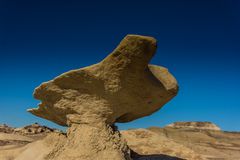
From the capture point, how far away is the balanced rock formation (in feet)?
26.9

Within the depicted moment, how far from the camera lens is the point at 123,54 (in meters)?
7.78

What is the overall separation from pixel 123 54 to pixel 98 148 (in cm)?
302

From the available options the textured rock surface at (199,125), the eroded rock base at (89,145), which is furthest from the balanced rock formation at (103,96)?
the textured rock surface at (199,125)

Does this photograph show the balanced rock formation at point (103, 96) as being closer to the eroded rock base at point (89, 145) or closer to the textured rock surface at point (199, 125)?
the eroded rock base at point (89, 145)

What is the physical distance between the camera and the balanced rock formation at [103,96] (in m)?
8.20

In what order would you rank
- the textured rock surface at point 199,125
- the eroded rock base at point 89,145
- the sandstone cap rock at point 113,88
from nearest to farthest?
the sandstone cap rock at point 113,88, the eroded rock base at point 89,145, the textured rock surface at point 199,125

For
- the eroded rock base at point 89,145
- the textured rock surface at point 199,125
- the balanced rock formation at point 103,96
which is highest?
the textured rock surface at point 199,125

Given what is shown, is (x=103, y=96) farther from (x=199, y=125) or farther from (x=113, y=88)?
(x=199, y=125)

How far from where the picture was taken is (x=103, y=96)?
9.03 metres

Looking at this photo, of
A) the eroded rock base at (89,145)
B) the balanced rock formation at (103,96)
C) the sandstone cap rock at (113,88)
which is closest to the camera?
the sandstone cap rock at (113,88)

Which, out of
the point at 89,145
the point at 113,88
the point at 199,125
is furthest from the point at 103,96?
the point at 199,125

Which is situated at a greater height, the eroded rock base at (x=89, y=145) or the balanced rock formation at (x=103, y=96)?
the balanced rock formation at (x=103, y=96)

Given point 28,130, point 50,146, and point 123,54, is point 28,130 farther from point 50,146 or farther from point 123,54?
point 123,54

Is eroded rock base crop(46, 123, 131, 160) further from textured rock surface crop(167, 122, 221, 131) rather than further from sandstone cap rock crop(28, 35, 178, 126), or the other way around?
textured rock surface crop(167, 122, 221, 131)
